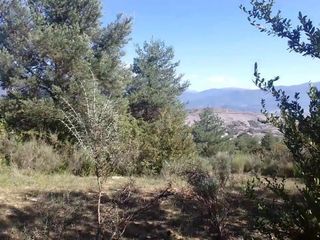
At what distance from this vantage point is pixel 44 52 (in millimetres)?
16281

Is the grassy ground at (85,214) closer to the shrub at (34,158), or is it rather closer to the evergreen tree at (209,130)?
the shrub at (34,158)

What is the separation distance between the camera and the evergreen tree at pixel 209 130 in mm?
42000

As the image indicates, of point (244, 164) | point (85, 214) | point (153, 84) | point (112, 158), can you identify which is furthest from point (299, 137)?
point (153, 84)

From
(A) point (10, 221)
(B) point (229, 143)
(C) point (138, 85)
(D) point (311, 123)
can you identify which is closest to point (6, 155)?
(A) point (10, 221)

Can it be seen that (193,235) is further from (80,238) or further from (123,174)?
(123,174)

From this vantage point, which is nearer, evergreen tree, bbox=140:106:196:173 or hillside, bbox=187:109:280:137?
evergreen tree, bbox=140:106:196:173

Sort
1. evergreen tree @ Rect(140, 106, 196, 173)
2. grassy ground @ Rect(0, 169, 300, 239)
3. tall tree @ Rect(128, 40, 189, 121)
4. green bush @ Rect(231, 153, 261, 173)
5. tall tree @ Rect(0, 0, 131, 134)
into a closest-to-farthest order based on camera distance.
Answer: grassy ground @ Rect(0, 169, 300, 239), green bush @ Rect(231, 153, 261, 173), evergreen tree @ Rect(140, 106, 196, 173), tall tree @ Rect(0, 0, 131, 134), tall tree @ Rect(128, 40, 189, 121)

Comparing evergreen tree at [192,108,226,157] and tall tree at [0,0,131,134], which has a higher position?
tall tree at [0,0,131,134]

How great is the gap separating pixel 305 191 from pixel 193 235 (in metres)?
3.53

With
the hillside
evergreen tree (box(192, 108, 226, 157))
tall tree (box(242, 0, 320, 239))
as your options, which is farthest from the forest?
evergreen tree (box(192, 108, 226, 157))

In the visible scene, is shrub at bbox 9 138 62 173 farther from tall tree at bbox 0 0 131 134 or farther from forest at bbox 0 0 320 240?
tall tree at bbox 0 0 131 134

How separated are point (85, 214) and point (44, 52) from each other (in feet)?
37.4

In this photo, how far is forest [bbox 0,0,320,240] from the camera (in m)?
2.74

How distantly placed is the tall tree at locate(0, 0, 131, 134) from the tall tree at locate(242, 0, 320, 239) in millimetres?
13428
